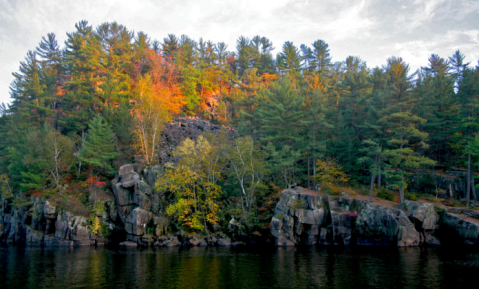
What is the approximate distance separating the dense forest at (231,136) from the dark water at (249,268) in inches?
383

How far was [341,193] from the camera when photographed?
127 feet

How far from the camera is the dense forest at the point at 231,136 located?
39.4m

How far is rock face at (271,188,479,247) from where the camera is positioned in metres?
32.8

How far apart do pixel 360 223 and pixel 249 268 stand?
17368mm

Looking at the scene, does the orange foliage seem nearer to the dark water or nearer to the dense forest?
the dense forest

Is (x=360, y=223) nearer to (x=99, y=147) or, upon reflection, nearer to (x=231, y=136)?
(x=231, y=136)

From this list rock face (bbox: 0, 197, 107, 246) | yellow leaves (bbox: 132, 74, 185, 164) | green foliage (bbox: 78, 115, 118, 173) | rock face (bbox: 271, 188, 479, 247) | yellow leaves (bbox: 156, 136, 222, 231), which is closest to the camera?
rock face (bbox: 271, 188, 479, 247)

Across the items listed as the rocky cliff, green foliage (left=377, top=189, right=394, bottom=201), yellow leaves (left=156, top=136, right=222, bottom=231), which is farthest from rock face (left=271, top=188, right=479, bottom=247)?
the rocky cliff

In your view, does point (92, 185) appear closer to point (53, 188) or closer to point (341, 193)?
point (53, 188)

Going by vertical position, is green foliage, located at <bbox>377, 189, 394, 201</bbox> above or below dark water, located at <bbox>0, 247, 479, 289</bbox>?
above

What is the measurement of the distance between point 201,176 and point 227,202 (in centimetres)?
593

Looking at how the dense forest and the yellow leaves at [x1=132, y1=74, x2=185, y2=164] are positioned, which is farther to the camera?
the yellow leaves at [x1=132, y1=74, x2=185, y2=164]

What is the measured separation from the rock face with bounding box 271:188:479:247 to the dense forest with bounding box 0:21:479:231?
3.19m

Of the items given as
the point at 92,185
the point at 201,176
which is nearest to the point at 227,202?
the point at 201,176
